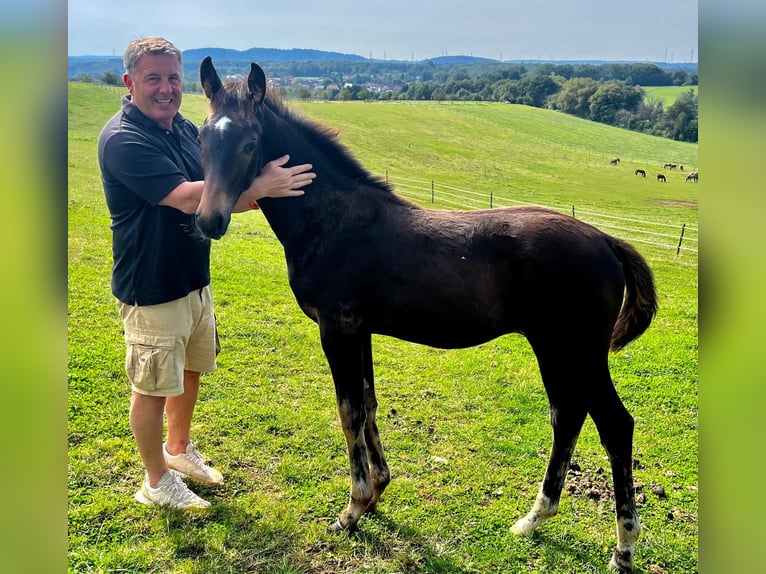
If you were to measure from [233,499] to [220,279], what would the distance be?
222 inches

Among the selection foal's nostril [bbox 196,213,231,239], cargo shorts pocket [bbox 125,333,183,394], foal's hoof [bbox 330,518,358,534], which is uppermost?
foal's nostril [bbox 196,213,231,239]

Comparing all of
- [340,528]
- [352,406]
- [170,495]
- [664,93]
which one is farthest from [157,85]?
[664,93]

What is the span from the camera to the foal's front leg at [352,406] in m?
3.27

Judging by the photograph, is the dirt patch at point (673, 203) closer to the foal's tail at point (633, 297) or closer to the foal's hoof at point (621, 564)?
the foal's tail at point (633, 297)

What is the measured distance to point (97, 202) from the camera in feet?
46.6

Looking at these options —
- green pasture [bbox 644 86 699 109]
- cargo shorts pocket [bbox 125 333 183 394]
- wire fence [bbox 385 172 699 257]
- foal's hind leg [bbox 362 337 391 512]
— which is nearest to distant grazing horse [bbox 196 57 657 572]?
foal's hind leg [bbox 362 337 391 512]

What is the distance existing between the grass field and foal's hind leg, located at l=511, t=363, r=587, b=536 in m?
0.14

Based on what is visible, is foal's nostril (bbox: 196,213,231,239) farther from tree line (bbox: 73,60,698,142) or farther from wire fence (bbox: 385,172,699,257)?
tree line (bbox: 73,60,698,142)

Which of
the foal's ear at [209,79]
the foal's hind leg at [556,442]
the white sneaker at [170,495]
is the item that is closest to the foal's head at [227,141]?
the foal's ear at [209,79]

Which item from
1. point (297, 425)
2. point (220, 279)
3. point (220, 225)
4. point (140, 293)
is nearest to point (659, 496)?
point (297, 425)

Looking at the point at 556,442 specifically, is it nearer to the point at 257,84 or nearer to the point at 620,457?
the point at 620,457

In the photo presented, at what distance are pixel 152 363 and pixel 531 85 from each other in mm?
53477

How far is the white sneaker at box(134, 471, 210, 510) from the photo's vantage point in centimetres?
352
